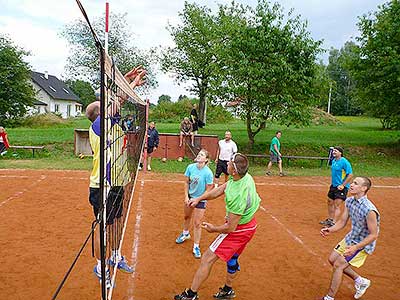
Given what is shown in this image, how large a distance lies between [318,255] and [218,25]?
2562 centimetres

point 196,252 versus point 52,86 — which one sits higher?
point 52,86

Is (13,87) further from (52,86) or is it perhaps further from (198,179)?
(52,86)

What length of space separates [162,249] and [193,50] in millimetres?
24946

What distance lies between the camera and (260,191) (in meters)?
12.1

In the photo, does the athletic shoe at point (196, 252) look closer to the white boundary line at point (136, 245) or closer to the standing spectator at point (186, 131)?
the white boundary line at point (136, 245)

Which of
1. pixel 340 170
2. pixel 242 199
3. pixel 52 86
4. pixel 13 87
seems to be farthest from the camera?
pixel 52 86

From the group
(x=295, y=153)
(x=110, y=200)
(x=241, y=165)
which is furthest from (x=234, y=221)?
(x=295, y=153)

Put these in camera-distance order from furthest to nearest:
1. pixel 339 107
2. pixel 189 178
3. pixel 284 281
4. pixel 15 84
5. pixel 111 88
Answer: pixel 339 107
pixel 15 84
pixel 189 178
pixel 284 281
pixel 111 88

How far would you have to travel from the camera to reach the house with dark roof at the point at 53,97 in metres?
51.6

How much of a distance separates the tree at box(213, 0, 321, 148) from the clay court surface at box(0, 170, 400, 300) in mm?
7155

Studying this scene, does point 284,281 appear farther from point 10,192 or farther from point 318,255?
point 10,192

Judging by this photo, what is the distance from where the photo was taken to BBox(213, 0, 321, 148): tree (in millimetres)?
17859

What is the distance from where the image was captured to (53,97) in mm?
52469

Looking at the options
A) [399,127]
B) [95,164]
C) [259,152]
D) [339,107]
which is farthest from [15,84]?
[339,107]
